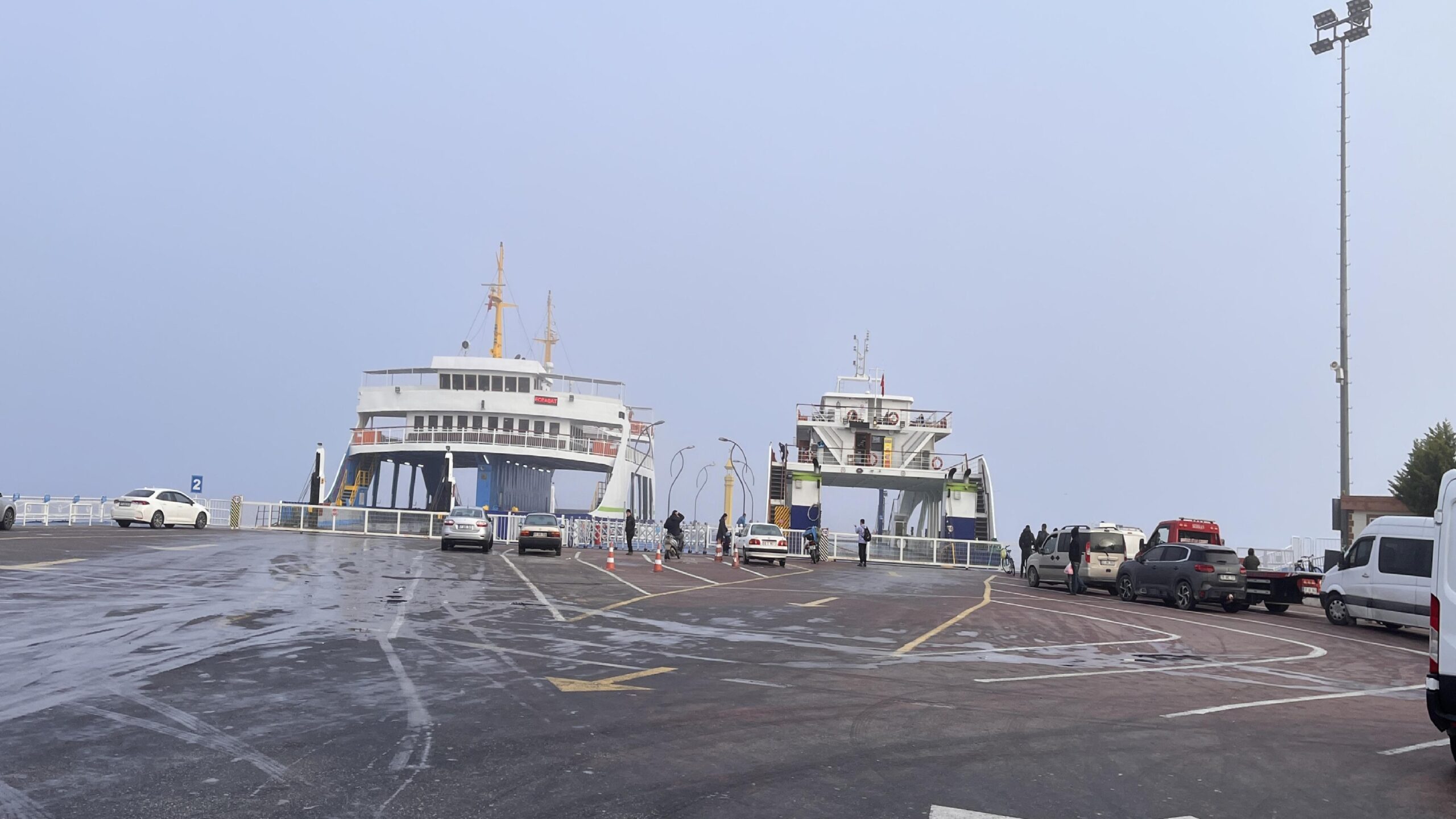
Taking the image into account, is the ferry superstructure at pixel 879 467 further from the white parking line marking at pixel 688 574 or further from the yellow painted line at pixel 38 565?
the yellow painted line at pixel 38 565

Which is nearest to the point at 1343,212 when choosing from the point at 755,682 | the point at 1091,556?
the point at 1091,556

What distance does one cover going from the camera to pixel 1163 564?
23109 mm

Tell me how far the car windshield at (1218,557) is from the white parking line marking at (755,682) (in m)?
16.1

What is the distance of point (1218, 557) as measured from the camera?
72.2ft

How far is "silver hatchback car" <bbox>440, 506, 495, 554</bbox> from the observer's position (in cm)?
3181

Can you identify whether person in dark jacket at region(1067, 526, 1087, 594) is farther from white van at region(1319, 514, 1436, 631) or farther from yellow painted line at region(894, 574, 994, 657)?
white van at region(1319, 514, 1436, 631)

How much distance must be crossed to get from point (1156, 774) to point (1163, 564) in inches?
720

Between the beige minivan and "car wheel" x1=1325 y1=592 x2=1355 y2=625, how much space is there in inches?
233

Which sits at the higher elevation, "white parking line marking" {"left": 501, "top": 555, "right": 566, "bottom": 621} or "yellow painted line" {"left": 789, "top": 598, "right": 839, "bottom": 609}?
"white parking line marking" {"left": 501, "top": 555, "right": 566, "bottom": 621}

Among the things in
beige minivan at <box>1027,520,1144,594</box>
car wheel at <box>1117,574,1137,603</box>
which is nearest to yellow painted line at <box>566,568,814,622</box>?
Answer: beige minivan at <box>1027,520,1144,594</box>

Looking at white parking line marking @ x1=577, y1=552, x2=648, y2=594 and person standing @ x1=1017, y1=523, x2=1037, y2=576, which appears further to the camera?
person standing @ x1=1017, y1=523, x2=1037, y2=576

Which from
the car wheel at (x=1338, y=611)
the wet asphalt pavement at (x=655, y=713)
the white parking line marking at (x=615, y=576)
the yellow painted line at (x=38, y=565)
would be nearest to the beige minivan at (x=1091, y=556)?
the car wheel at (x=1338, y=611)

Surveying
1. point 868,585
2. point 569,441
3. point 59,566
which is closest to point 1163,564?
point 868,585

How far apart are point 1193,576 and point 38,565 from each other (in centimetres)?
2275
